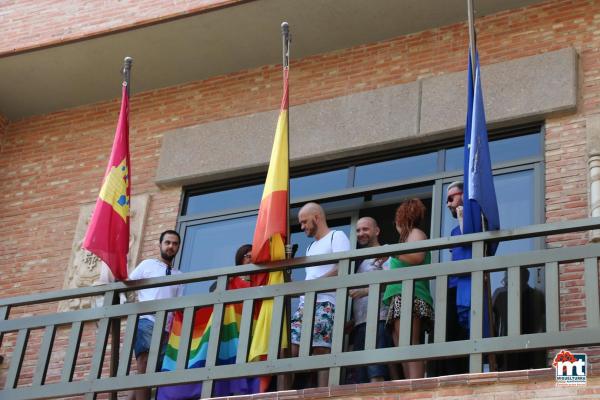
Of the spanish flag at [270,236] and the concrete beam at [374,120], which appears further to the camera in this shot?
the concrete beam at [374,120]

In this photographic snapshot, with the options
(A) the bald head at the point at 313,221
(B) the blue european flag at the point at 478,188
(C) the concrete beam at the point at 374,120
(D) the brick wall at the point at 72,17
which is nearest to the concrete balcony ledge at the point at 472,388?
(B) the blue european flag at the point at 478,188

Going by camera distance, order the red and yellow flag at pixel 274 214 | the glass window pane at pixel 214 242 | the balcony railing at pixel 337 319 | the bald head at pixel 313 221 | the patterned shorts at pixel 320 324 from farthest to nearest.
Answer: the glass window pane at pixel 214 242 → the bald head at pixel 313 221 → the red and yellow flag at pixel 274 214 → the patterned shorts at pixel 320 324 → the balcony railing at pixel 337 319

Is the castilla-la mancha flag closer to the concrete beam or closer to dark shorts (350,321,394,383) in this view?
the concrete beam

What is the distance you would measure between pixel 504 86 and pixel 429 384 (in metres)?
3.78

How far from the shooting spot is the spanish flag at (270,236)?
9.34m

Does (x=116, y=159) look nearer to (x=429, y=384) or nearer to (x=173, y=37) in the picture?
(x=173, y=37)

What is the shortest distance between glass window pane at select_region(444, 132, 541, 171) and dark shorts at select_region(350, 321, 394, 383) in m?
2.38

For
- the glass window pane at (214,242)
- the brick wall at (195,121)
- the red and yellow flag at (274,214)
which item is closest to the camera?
the red and yellow flag at (274,214)

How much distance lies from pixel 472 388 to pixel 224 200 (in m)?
4.65

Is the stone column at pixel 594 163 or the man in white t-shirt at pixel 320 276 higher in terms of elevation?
the stone column at pixel 594 163

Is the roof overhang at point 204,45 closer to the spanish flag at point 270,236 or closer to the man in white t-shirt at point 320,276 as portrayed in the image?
the spanish flag at point 270,236

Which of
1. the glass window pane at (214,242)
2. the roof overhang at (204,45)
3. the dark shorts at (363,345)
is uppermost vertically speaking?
the roof overhang at (204,45)

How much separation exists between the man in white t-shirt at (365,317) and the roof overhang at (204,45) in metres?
2.81

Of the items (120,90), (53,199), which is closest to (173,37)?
(120,90)
